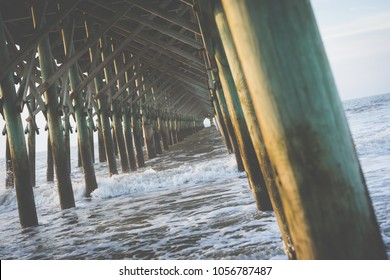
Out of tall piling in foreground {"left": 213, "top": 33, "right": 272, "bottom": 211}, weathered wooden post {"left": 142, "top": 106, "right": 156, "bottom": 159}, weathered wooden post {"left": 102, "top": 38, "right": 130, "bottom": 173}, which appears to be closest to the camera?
tall piling in foreground {"left": 213, "top": 33, "right": 272, "bottom": 211}

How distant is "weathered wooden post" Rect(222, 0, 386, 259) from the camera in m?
0.85

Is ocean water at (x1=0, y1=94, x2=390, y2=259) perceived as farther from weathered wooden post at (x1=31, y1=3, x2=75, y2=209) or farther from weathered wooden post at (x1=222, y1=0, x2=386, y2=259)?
weathered wooden post at (x1=222, y1=0, x2=386, y2=259)

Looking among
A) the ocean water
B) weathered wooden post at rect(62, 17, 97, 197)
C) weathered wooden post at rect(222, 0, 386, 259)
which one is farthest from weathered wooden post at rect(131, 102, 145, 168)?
weathered wooden post at rect(222, 0, 386, 259)

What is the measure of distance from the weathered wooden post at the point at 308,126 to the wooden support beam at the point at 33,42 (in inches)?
149

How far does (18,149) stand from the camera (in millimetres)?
4012

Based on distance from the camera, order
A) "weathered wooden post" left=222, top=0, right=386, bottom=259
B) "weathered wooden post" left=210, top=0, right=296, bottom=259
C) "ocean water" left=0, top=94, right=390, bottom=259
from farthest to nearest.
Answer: "ocean water" left=0, top=94, right=390, bottom=259
"weathered wooden post" left=210, top=0, right=296, bottom=259
"weathered wooden post" left=222, top=0, right=386, bottom=259

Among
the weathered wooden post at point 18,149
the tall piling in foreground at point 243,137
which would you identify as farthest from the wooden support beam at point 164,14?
the weathered wooden post at point 18,149

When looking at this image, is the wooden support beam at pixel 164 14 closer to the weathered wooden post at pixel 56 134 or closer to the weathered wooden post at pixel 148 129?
the weathered wooden post at pixel 56 134

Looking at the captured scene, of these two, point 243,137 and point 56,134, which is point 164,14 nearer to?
point 243,137

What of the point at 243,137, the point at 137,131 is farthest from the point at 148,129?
the point at 243,137

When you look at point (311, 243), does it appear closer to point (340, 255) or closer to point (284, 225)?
point (340, 255)

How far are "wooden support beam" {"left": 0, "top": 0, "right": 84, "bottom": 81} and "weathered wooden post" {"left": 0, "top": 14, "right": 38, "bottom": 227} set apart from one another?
0.46 ft

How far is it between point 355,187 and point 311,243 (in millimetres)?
194

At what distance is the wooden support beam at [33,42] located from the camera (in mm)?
3914
